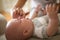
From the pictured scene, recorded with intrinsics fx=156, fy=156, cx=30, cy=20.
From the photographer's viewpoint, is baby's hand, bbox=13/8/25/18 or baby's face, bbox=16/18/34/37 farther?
baby's hand, bbox=13/8/25/18

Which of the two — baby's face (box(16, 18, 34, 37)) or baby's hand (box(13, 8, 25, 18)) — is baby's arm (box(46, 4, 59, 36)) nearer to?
baby's face (box(16, 18, 34, 37))

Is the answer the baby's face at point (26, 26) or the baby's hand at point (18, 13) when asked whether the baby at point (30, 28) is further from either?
the baby's hand at point (18, 13)

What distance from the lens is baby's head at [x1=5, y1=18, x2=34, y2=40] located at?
0.67m

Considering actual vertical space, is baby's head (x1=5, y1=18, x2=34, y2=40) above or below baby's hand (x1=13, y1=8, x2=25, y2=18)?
below

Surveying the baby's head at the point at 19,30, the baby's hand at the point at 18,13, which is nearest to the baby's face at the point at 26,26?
the baby's head at the point at 19,30

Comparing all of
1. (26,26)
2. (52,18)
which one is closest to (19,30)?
(26,26)

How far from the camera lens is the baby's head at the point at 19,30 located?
26.5 inches

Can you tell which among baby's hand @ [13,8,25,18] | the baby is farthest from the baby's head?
baby's hand @ [13,8,25,18]

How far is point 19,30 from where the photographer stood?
2.21 feet

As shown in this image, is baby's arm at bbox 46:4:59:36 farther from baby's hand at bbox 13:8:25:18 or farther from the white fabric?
baby's hand at bbox 13:8:25:18

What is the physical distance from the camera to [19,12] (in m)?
0.81

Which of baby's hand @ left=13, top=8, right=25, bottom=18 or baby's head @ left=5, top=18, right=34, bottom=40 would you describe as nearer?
baby's head @ left=5, top=18, right=34, bottom=40

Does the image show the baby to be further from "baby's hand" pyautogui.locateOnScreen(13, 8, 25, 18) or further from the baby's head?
"baby's hand" pyautogui.locateOnScreen(13, 8, 25, 18)

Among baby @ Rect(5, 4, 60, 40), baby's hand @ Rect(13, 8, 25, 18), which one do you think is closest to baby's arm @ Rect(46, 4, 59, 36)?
baby @ Rect(5, 4, 60, 40)
